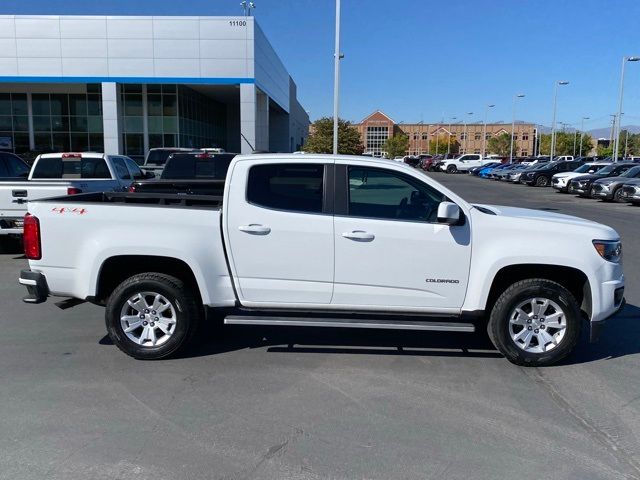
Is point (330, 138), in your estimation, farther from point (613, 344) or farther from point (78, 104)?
point (613, 344)

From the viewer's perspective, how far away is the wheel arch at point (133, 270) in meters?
5.37

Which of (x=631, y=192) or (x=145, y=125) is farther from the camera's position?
(x=145, y=125)

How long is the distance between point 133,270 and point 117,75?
30.7 meters

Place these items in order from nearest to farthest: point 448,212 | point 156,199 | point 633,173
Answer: point 448,212 < point 156,199 < point 633,173

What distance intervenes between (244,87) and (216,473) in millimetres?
32563

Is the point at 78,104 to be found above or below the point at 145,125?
above

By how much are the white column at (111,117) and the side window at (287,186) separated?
3038 cm

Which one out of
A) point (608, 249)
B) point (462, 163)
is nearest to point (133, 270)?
point (608, 249)

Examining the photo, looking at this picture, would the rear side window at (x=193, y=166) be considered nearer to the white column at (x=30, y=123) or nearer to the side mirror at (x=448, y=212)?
the side mirror at (x=448, y=212)

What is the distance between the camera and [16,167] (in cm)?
1259

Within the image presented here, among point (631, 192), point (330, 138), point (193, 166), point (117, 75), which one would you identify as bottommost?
point (631, 192)

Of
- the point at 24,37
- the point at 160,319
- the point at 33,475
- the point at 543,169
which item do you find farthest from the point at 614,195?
the point at 24,37

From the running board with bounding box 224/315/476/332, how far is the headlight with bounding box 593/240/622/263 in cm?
136

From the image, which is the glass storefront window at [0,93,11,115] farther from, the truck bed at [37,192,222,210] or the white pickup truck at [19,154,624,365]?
the white pickup truck at [19,154,624,365]
